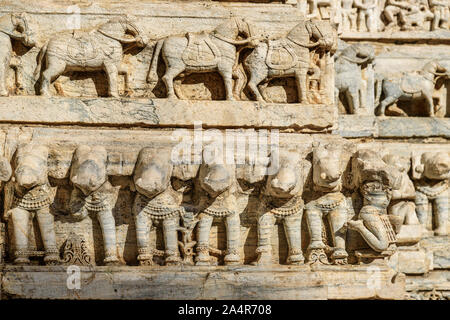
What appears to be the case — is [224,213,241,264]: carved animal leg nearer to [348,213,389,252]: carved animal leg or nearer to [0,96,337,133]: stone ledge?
[0,96,337,133]: stone ledge

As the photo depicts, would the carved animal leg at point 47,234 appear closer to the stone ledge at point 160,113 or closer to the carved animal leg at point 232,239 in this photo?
the stone ledge at point 160,113

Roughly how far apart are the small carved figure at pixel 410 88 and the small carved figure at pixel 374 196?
186 centimetres

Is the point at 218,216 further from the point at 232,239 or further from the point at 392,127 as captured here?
the point at 392,127

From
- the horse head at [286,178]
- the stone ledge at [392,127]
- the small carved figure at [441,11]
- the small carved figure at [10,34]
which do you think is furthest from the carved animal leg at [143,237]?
the small carved figure at [441,11]

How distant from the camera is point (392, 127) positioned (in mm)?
8266

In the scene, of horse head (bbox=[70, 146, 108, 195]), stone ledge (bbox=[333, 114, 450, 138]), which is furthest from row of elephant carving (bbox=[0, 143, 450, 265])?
stone ledge (bbox=[333, 114, 450, 138])

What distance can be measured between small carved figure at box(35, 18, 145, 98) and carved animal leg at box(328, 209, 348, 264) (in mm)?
1999

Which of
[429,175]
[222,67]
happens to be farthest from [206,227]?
[429,175]

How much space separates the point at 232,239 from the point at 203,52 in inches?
60.7

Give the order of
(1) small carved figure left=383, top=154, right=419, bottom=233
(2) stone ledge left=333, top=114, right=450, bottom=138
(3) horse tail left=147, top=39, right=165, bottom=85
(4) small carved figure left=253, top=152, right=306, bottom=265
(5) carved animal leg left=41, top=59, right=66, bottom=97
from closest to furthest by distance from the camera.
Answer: (4) small carved figure left=253, top=152, right=306, bottom=265 → (5) carved animal leg left=41, top=59, right=66, bottom=97 → (3) horse tail left=147, top=39, right=165, bottom=85 → (1) small carved figure left=383, top=154, right=419, bottom=233 → (2) stone ledge left=333, top=114, right=450, bottom=138

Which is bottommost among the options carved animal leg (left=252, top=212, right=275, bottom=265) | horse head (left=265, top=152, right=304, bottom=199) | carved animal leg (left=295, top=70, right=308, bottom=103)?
carved animal leg (left=252, top=212, right=275, bottom=265)

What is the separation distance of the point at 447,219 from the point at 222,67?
9.41 feet

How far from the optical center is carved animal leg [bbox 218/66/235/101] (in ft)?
22.5

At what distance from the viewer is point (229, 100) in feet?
22.5
